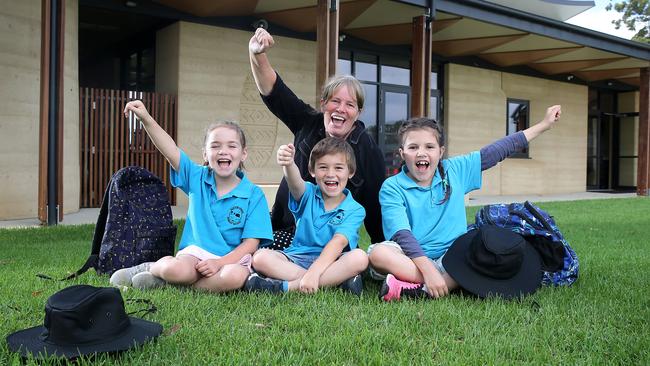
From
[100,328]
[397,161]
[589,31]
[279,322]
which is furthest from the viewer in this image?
[397,161]

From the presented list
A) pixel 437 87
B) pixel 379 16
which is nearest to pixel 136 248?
pixel 379 16

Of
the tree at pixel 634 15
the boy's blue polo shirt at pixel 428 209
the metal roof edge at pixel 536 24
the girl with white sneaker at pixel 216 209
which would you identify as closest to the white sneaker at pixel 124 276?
the girl with white sneaker at pixel 216 209

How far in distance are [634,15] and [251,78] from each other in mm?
36579

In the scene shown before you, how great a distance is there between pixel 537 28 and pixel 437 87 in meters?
3.30

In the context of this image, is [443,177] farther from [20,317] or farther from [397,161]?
[397,161]

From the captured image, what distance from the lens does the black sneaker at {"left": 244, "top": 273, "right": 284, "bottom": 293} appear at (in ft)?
10.9

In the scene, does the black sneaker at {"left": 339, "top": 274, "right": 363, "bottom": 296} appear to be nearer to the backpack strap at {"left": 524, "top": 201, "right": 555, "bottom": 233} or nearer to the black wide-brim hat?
the backpack strap at {"left": 524, "top": 201, "right": 555, "bottom": 233}

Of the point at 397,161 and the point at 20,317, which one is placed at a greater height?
the point at 397,161

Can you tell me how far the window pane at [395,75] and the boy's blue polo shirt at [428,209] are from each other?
1050 centimetres

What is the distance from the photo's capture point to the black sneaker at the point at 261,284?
3.32 metres

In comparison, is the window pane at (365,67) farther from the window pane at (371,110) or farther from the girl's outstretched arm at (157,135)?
the girl's outstretched arm at (157,135)

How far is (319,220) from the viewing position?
3605 mm

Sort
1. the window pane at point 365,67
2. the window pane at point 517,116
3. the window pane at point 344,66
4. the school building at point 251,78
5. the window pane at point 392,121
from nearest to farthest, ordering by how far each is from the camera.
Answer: the school building at point 251,78 → the window pane at point 344,66 → the window pane at point 365,67 → the window pane at point 392,121 → the window pane at point 517,116

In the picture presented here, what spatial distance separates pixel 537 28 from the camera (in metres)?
12.2
